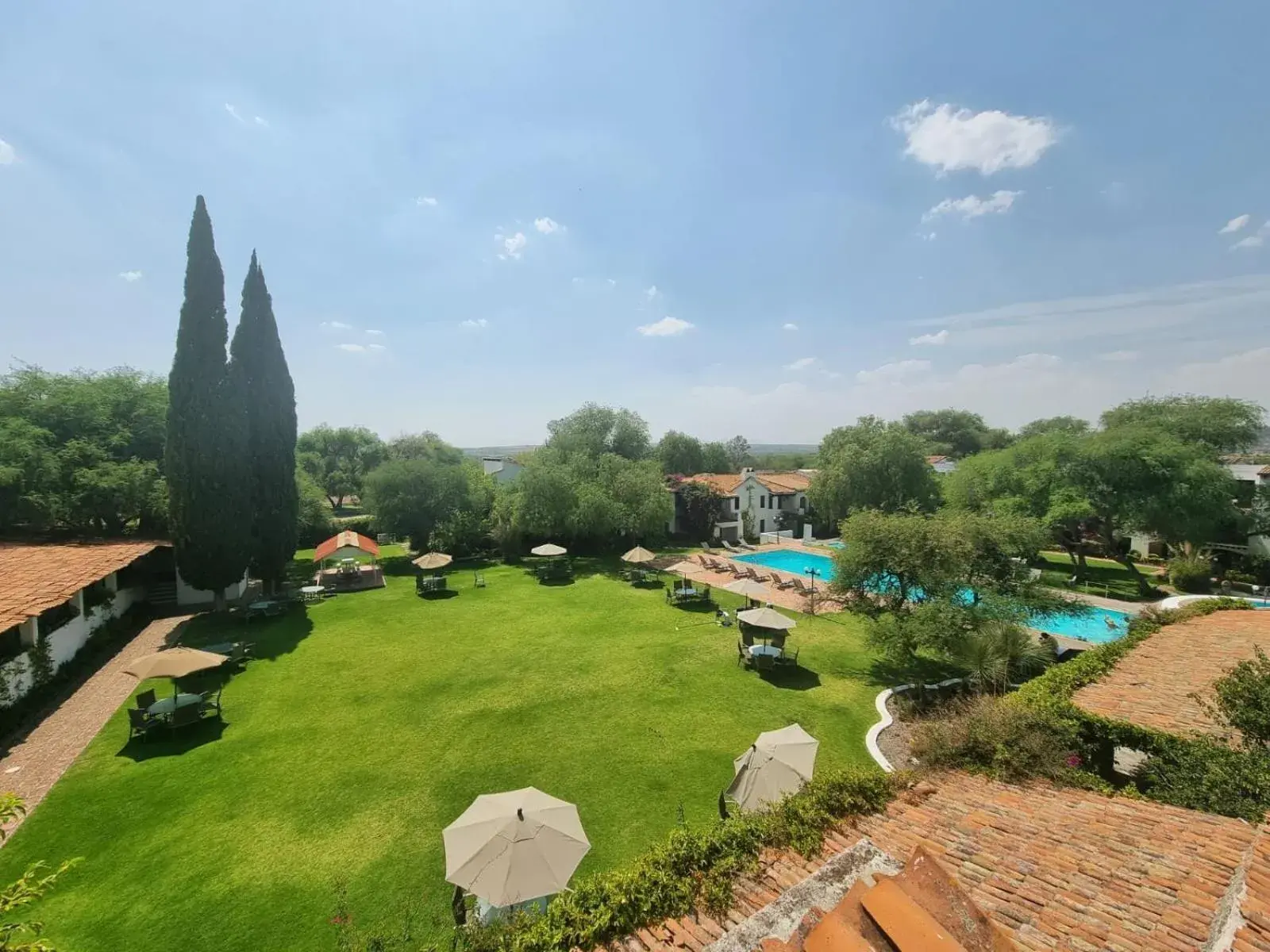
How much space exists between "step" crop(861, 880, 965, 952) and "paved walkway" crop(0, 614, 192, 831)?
13452mm

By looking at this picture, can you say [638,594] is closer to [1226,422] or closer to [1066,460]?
[1066,460]

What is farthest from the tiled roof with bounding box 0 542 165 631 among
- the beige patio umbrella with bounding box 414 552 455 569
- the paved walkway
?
the beige patio umbrella with bounding box 414 552 455 569

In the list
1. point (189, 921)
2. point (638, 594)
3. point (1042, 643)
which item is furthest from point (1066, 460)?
point (189, 921)

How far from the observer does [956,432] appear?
82.3 metres

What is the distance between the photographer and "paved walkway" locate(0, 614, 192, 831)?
31.9 ft

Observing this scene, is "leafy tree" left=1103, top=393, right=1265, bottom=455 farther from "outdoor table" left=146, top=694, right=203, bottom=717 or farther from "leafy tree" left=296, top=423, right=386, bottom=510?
"leafy tree" left=296, top=423, right=386, bottom=510

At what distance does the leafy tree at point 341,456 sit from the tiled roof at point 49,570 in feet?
129

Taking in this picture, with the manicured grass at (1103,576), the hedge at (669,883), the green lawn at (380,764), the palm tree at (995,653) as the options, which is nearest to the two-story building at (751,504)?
the manicured grass at (1103,576)

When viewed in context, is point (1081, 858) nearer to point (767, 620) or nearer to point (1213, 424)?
point (767, 620)

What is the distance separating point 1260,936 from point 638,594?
20.7 m

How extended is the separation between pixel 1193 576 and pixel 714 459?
1487 inches

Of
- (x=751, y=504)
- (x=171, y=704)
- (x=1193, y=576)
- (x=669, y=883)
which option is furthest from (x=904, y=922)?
(x=751, y=504)

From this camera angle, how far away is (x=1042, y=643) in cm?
1512

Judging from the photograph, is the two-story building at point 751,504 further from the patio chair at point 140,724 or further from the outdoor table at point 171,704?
the patio chair at point 140,724
